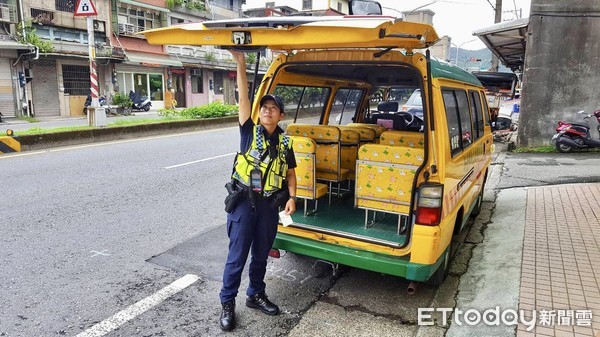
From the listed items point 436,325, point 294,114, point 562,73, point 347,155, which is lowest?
point 436,325

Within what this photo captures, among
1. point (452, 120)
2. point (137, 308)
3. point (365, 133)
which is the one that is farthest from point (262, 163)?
point (365, 133)

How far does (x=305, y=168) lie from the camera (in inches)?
158

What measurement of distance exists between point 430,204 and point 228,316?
1.66 meters

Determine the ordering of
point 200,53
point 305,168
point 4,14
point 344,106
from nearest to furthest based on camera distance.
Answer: point 305,168 < point 344,106 < point 4,14 < point 200,53

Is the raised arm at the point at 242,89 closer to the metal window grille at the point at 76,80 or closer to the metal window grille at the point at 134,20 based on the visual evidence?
the metal window grille at the point at 76,80

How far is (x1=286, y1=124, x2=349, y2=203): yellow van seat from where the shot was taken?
4.34 m

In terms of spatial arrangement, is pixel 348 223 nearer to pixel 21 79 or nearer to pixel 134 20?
pixel 21 79

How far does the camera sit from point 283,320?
3.32m

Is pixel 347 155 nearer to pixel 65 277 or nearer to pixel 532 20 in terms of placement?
pixel 65 277

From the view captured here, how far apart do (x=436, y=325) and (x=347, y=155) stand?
1883 millimetres

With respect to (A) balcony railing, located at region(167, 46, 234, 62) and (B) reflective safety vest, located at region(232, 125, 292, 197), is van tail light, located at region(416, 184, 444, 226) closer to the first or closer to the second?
(B) reflective safety vest, located at region(232, 125, 292, 197)

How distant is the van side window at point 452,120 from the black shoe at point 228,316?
207cm

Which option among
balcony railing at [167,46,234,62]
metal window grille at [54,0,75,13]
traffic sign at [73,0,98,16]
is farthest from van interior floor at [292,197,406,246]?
balcony railing at [167,46,234,62]

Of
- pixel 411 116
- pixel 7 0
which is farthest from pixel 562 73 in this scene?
pixel 7 0
